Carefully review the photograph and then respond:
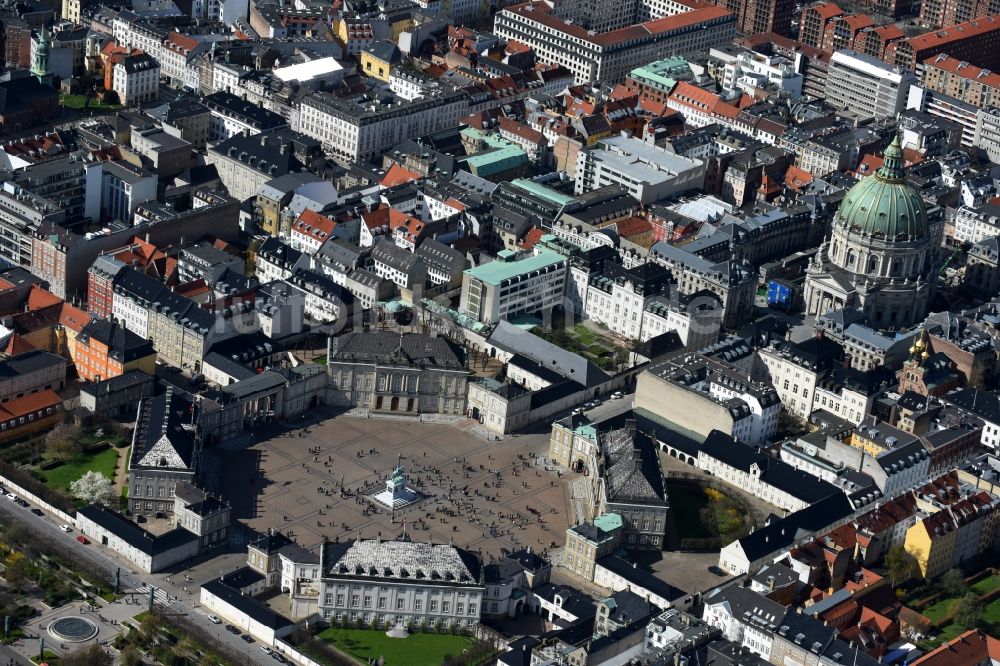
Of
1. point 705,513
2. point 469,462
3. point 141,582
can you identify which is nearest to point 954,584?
point 705,513

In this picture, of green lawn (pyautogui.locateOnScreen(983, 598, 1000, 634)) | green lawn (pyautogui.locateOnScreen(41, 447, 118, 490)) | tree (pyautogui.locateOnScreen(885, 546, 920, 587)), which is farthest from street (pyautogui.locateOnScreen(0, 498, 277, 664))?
green lawn (pyautogui.locateOnScreen(983, 598, 1000, 634))

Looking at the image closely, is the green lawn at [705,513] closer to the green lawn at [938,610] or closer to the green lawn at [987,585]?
the green lawn at [938,610]

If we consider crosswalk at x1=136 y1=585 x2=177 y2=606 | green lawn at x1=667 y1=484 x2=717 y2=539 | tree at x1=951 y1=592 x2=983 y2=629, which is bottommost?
crosswalk at x1=136 y1=585 x2=177 y2=606

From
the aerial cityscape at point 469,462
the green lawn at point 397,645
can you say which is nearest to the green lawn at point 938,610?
the aerial cityscape at point 469,462

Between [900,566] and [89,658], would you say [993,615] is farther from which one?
[89,658]

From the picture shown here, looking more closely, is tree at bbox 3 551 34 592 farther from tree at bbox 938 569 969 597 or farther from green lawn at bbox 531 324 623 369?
tree at bbox 938 569 969 597
